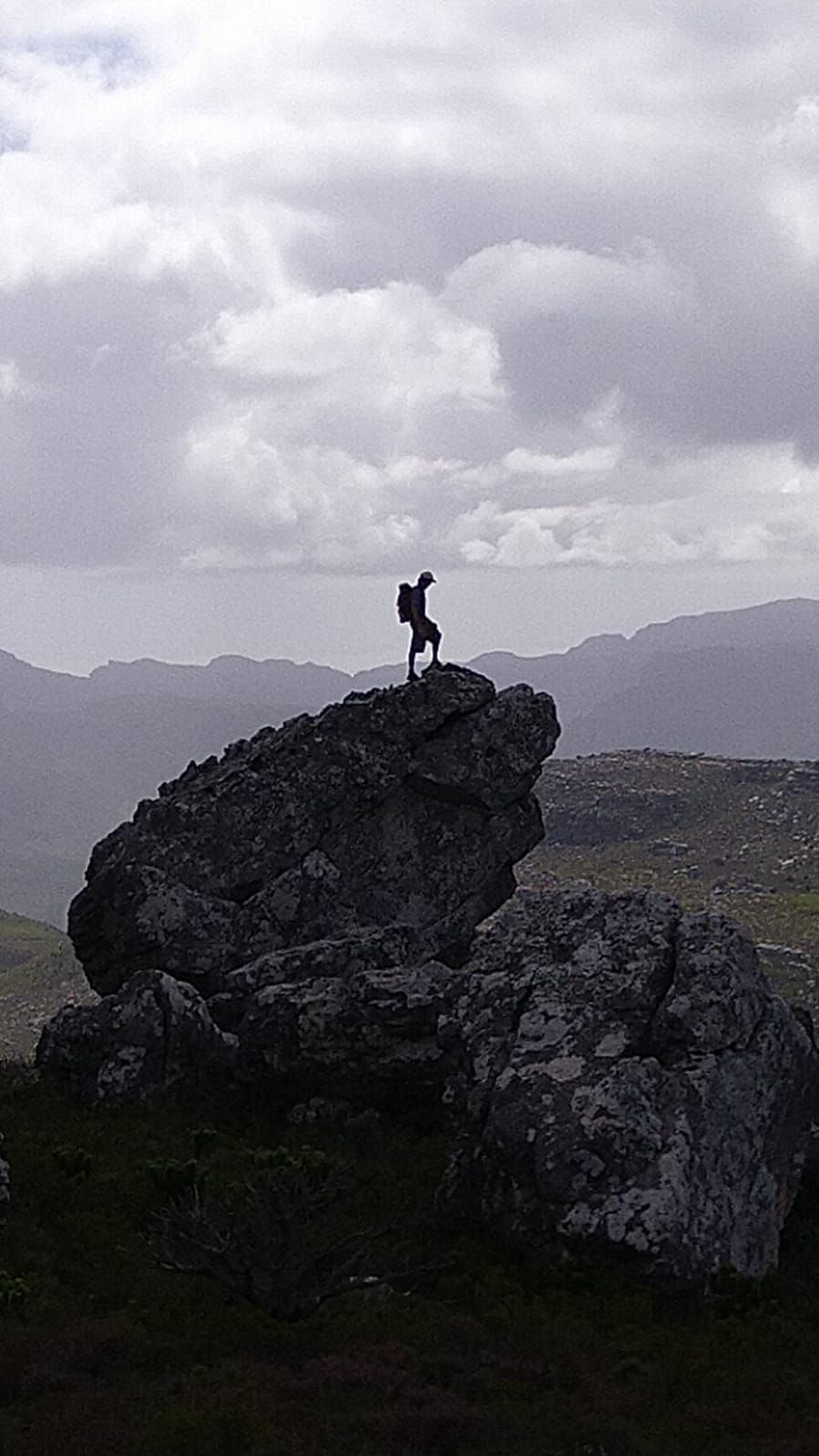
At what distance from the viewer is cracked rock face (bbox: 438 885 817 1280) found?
21609 millimetres

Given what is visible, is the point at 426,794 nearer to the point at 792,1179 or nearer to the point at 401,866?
the point at 401,866

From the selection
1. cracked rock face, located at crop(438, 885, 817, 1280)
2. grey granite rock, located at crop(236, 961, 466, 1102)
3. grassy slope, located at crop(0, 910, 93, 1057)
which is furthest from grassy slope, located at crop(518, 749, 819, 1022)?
cracked rock face, located at crop(438, 885, 817, 1280)

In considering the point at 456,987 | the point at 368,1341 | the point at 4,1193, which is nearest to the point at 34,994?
the point at 456,987

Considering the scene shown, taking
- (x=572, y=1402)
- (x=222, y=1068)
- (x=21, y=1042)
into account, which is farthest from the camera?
(x=21, y=1042)

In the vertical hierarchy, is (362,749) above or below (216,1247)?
above

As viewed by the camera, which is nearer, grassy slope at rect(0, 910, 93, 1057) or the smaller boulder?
the smaller boulder

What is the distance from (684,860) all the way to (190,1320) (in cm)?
13822

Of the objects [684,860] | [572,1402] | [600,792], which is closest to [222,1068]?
[572,1402]

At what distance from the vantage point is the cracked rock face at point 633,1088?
70.9ft

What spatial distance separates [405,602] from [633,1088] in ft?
83.0

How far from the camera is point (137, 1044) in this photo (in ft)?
103

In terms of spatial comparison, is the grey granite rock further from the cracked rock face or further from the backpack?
the backpack

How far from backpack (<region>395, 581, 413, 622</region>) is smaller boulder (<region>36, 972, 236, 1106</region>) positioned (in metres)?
17.3

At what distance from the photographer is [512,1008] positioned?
25750 millimetres
